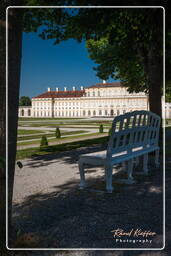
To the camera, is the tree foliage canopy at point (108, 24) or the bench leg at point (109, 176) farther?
the tree foliage canopy at point (108, 24)

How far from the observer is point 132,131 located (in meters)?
4.25

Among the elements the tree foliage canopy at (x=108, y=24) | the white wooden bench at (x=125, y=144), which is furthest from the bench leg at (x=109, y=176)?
the tree foliage canopy at (x=108, y=24)

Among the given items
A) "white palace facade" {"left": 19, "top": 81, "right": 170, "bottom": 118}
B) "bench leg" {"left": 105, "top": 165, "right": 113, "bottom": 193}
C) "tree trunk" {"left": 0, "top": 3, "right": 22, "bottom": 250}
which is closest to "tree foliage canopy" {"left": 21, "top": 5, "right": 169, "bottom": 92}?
"white palace facade" {"left": 19, "top": 81, "right": 170, "bottom": 118}

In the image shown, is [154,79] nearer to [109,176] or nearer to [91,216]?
[109,176]

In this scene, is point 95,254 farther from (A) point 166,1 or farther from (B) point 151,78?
(B) point 151,78

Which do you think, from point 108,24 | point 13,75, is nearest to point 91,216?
point 13,75

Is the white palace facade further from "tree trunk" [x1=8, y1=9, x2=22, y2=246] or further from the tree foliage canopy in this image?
"tree trunk" [x1=8, y1=9, x2=22, y2=246]

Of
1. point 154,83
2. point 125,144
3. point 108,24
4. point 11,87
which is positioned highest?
point 108,24

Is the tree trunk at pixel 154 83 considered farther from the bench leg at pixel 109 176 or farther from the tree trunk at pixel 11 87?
the tree trunk at pixel 11 87

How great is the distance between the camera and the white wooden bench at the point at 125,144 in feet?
12.4

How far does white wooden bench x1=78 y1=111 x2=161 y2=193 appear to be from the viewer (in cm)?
379

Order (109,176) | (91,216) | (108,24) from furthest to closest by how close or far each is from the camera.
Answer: (108,24) < (109,176) < (91,216)

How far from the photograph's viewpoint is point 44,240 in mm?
2447

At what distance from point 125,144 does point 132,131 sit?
0.73ft
